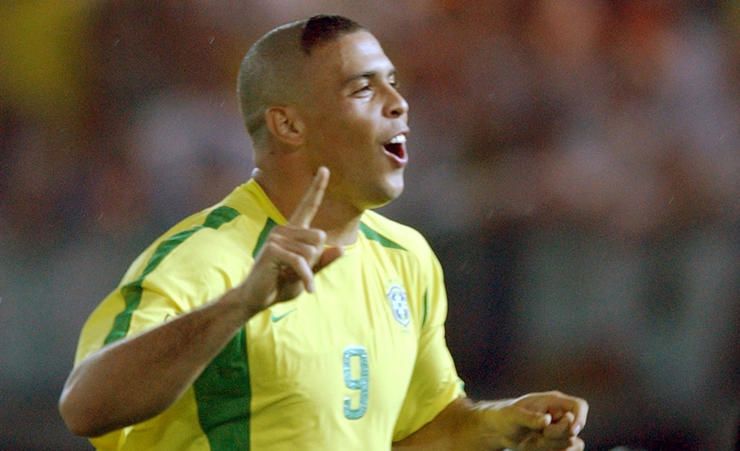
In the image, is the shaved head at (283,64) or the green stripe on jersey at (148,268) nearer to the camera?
the green stripe on jersey at (148,268)

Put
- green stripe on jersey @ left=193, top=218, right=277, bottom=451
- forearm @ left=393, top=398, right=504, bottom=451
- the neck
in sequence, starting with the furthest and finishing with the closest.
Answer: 1. forearm @ left=393, top=398, right=504, bottom=451
2. the neck
3. green stripe on jersey @ left=193, top=218, right=277, bottom=451

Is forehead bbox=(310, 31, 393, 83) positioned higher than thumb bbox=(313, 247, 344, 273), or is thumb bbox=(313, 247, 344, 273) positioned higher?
forehead bbox=(310, 31, 393, 83)

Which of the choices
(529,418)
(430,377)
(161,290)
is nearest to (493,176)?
(430,377)

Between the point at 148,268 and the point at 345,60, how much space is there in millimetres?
640

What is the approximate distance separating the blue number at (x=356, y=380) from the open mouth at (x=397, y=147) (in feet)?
1.33

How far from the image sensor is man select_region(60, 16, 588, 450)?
188cm

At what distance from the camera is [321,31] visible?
98.7 inches

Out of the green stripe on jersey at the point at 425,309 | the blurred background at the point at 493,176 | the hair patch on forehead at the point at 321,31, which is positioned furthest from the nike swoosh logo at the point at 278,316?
the blurred background at the point at 493,176

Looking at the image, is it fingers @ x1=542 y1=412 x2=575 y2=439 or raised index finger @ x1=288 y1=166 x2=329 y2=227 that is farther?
fingers @ x1=542 y1=412 x2=575 y2=439

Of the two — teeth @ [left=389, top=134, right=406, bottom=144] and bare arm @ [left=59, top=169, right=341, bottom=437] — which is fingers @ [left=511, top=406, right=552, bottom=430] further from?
bare arm @ [left=59, top=169, right=341, bottom=437]

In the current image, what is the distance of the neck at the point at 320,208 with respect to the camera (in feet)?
7.97

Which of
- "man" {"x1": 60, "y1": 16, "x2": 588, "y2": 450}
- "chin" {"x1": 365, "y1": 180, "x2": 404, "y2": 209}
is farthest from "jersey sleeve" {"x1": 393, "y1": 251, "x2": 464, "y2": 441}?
"chin" {"x1": 365, "y1": 180, "x2": 404, "y2": 209}

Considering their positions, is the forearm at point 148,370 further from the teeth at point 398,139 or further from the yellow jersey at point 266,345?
the teeth at point 398,139

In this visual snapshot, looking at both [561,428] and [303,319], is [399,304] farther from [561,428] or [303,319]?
[561,428]
